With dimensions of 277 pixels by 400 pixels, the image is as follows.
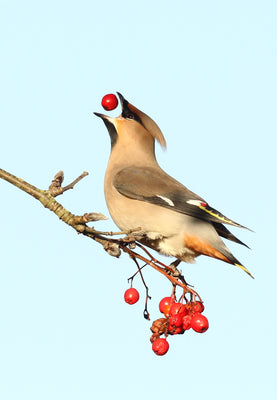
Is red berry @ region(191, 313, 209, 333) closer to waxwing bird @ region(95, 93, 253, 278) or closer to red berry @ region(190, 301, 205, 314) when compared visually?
red berry @ region(190, 301, 205, 314)

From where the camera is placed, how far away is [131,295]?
4.09 meters

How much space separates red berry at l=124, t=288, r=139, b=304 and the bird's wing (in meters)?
0.64

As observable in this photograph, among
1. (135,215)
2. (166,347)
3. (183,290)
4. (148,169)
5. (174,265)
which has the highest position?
(148,169)

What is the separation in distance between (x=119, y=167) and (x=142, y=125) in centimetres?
38

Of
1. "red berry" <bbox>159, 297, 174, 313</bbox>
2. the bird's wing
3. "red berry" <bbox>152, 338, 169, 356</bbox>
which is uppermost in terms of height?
the bird's wing

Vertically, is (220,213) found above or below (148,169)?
below

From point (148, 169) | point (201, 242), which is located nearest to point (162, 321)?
point (201, 242)

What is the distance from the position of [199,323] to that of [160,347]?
10.8 inches

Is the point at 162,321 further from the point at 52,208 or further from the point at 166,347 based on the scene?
the point at 52,208

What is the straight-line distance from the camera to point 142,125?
501 cm

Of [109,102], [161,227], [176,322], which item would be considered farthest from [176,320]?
[109,102]

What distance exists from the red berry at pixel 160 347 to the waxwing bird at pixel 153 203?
0.64m

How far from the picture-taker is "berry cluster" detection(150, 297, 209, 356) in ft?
12.3

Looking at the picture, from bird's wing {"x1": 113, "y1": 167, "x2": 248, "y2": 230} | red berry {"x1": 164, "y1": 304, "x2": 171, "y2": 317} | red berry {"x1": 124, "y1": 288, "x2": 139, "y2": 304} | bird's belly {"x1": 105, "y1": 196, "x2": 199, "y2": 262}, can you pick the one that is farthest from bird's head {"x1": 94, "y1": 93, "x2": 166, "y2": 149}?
red berry {"x1": 164, "y1": 304, "x2": 171, "y2": 317}
